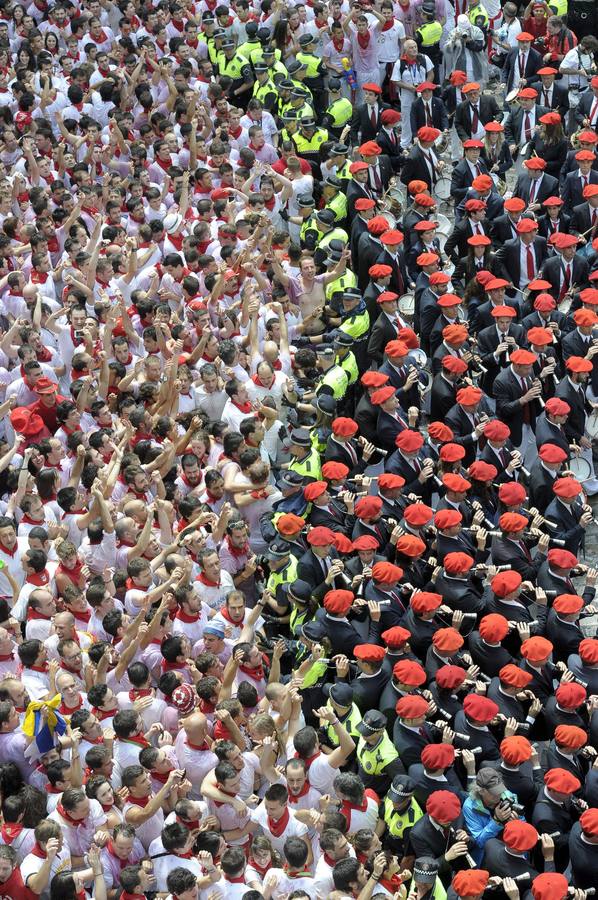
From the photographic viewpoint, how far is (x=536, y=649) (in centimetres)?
1148

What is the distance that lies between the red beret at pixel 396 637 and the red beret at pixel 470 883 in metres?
2.19

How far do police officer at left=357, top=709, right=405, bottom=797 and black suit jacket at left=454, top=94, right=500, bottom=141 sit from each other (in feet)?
33.2

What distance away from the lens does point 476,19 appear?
66.2ft

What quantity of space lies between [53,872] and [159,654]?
82.4 inches

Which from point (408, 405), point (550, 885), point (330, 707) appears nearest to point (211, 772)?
point (330, 707)

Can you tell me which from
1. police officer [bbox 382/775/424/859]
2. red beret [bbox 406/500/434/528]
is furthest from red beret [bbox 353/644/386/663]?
red beret [bbox 406/500/434/528]

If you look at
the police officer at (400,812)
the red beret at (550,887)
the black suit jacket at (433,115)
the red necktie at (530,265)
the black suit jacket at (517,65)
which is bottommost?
the police officer at (400,812)

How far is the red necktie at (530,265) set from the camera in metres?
16.3

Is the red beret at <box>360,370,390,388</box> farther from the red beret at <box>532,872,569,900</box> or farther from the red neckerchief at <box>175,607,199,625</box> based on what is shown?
the red beret at <box>532,872,569,900</box>

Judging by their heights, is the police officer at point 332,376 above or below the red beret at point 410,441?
below

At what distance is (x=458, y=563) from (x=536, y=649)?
1.15 metres

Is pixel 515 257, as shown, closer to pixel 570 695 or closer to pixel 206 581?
pixel 206 581

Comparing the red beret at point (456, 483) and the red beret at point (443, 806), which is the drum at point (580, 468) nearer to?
the red beret at point (456, 483)

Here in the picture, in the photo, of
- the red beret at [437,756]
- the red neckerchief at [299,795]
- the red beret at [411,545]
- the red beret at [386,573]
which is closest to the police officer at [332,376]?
the red beret at [411,545]
